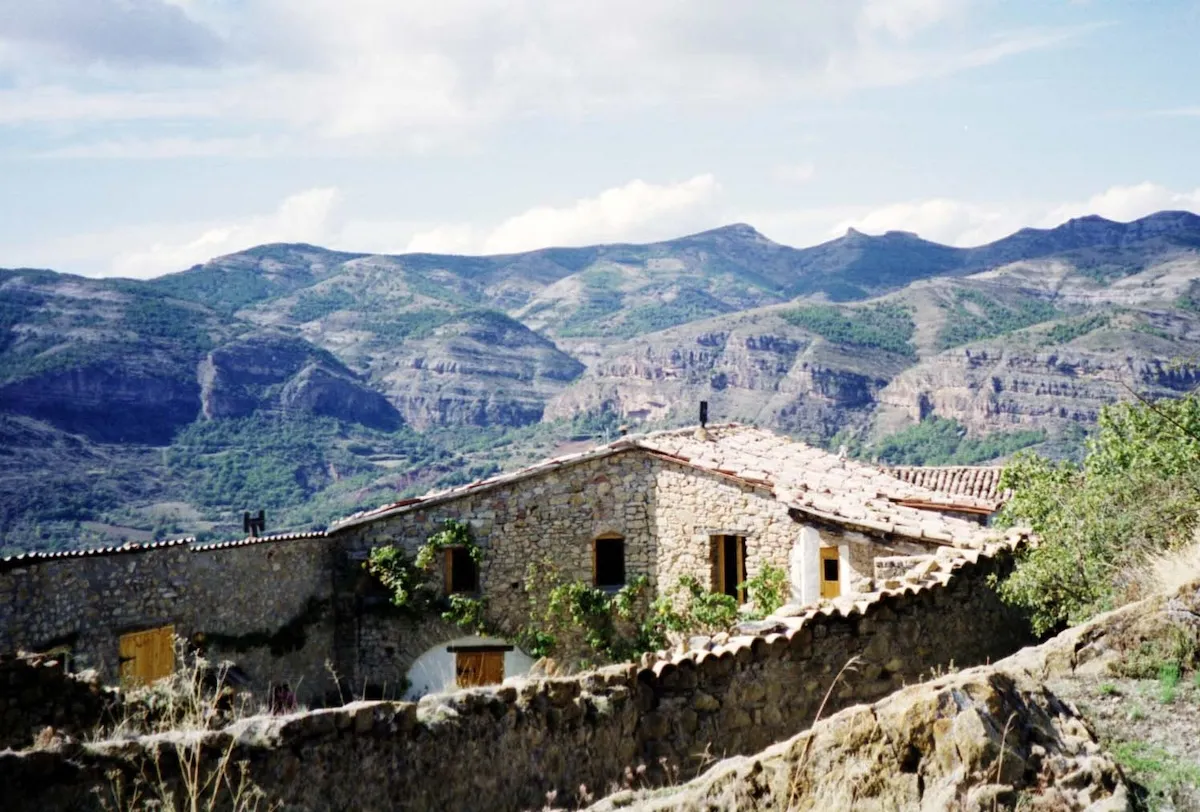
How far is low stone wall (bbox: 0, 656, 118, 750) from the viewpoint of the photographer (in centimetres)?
864

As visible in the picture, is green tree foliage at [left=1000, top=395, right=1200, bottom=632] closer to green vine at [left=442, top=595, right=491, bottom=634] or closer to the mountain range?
green vine at [left=442, top=595, right=491, bottom=634]

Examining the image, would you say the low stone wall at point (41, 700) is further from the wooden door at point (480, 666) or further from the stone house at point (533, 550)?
the wooden door at point (480, 666)

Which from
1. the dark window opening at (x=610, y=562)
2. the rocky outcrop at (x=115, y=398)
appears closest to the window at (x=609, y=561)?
the dark window opening at (x=610, y=562)

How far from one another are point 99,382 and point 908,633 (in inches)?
4374

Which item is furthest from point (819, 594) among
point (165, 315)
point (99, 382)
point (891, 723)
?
point (165, 315)

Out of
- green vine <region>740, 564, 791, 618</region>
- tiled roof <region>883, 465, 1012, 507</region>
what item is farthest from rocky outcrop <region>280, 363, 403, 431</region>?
green vine <region>740, 564, 791, 618</region>

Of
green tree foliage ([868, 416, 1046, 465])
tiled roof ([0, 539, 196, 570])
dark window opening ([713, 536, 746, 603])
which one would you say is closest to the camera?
tiled roof ([0, 539, 196, 570])

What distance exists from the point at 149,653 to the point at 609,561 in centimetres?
713

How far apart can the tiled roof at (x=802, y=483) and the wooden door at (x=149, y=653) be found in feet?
13.2

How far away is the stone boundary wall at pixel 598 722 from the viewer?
6.61 m

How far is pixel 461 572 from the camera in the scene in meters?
19.0

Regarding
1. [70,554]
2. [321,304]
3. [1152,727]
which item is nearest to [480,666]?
[70,554]

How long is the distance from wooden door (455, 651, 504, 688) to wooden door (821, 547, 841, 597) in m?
5.35

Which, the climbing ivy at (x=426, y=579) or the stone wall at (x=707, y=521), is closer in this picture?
the stone wall at (x=707, y=521)
